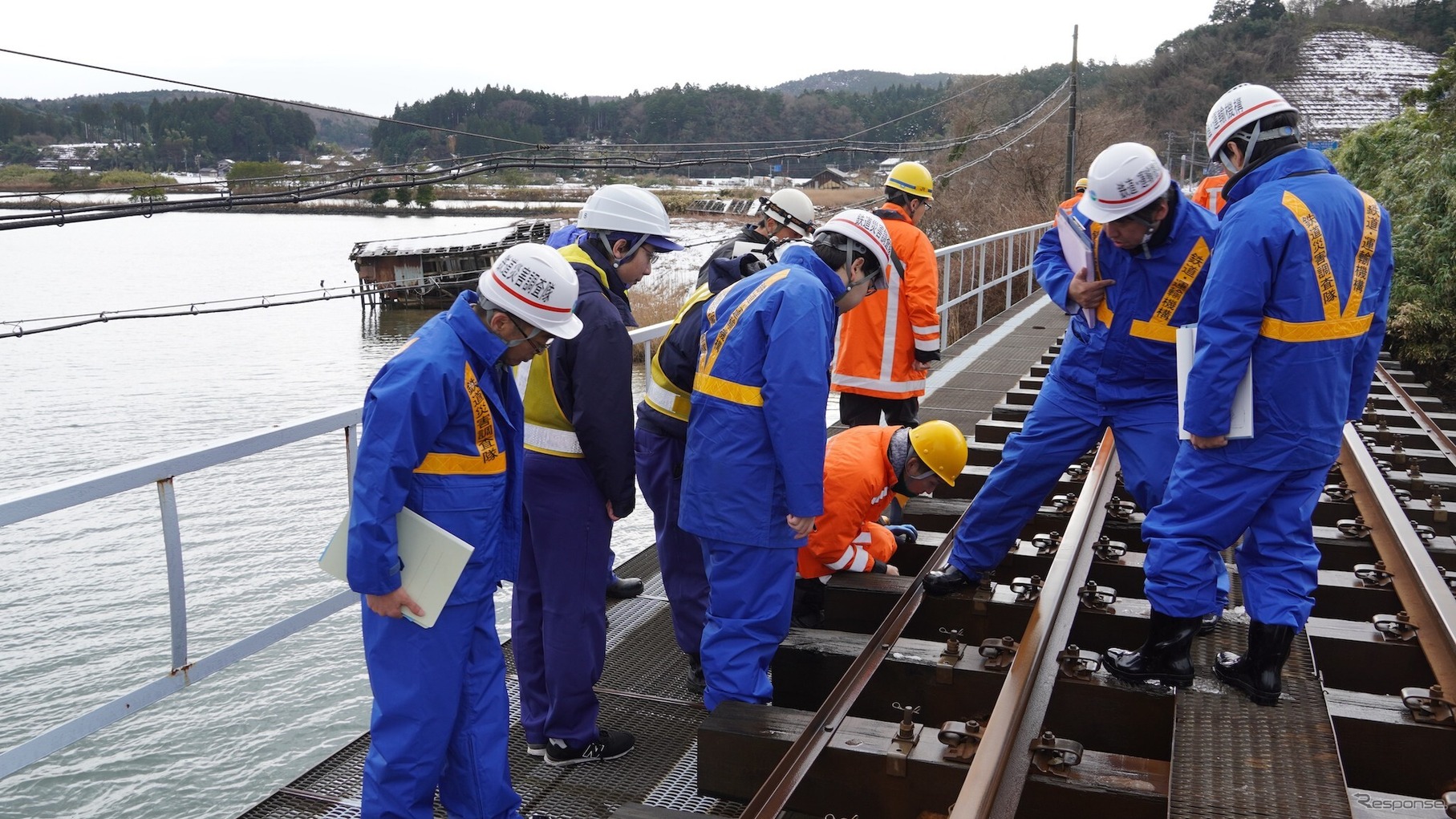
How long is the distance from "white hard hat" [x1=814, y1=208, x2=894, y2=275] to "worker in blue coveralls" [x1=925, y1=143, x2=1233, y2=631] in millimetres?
746

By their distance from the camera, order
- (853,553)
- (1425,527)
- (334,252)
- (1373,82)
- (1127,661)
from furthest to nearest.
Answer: (1373,82) → (334,252) → (1425,527) → (853,553) → (1127,661)

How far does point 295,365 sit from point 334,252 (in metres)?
11.5

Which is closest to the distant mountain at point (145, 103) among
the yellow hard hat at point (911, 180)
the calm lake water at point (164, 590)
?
the calm lake water at point (164, 590)

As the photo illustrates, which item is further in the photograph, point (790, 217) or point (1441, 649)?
point (790, 217)

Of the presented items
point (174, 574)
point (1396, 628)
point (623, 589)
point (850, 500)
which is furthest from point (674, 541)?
point (1396, 628)

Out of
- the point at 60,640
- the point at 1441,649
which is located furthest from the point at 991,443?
the point at 60,640

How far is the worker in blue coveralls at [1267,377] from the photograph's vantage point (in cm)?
330

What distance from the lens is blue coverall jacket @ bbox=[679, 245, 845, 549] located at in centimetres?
361

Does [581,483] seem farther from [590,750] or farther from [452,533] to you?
[590,750]

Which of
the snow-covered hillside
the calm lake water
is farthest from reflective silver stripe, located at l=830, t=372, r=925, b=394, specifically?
the snow-covered hillside

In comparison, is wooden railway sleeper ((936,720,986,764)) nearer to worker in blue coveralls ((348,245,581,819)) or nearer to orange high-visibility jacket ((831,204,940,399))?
worker in blue coveralls ((348,245,581,819))

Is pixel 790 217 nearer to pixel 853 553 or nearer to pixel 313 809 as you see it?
pixel 853 553

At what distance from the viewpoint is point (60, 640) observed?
7594 millimetres

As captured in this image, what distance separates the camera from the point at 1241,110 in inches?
138
